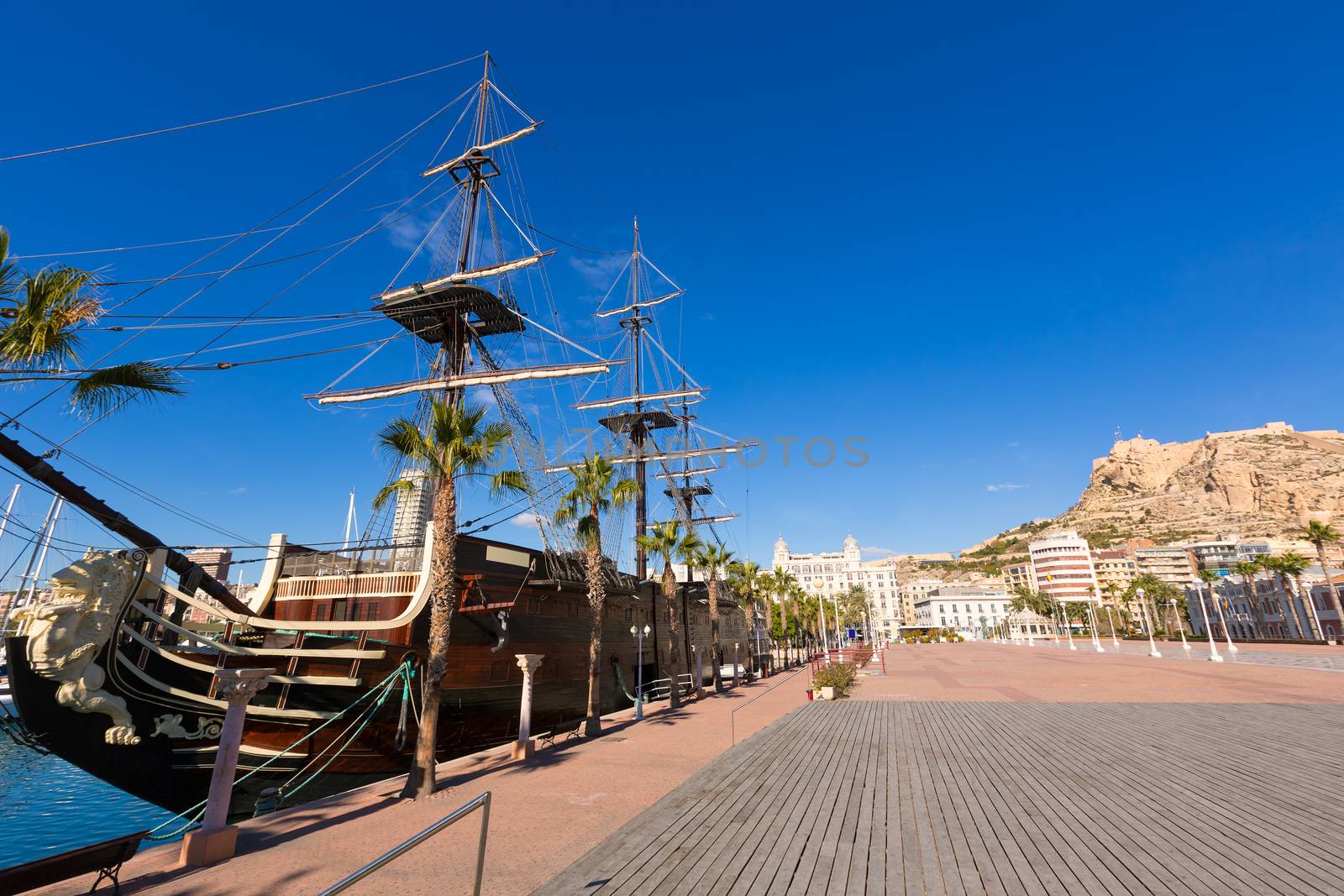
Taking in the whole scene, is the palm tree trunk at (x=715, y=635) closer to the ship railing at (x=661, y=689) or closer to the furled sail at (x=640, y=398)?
the ship railing at (x=661, y=689)

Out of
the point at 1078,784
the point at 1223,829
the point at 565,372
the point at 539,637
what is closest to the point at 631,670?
the point at 539,637

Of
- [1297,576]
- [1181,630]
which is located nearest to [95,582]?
[1181,630]

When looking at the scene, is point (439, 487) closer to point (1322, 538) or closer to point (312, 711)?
point (312, 711)

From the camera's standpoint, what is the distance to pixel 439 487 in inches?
417

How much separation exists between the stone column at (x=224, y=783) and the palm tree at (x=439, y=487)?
278 cm

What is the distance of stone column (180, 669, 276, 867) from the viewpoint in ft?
21.2

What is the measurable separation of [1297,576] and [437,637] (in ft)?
286

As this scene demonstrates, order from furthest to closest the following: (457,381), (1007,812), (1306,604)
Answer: (1306,604), (457,381), (1007,812)

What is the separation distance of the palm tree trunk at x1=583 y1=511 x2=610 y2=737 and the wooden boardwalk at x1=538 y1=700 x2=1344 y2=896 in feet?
15.8

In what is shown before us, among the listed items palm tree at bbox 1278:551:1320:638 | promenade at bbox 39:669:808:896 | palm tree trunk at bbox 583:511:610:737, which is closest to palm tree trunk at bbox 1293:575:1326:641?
palm tree at bbox 1278:551:1320:638

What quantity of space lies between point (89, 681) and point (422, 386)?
17168mm

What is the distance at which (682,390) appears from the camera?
3653 cm

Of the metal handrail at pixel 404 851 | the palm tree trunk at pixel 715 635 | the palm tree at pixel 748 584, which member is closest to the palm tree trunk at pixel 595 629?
the palm tree trunk at pixel 715 635

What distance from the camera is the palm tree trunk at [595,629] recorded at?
15258 millimetres
